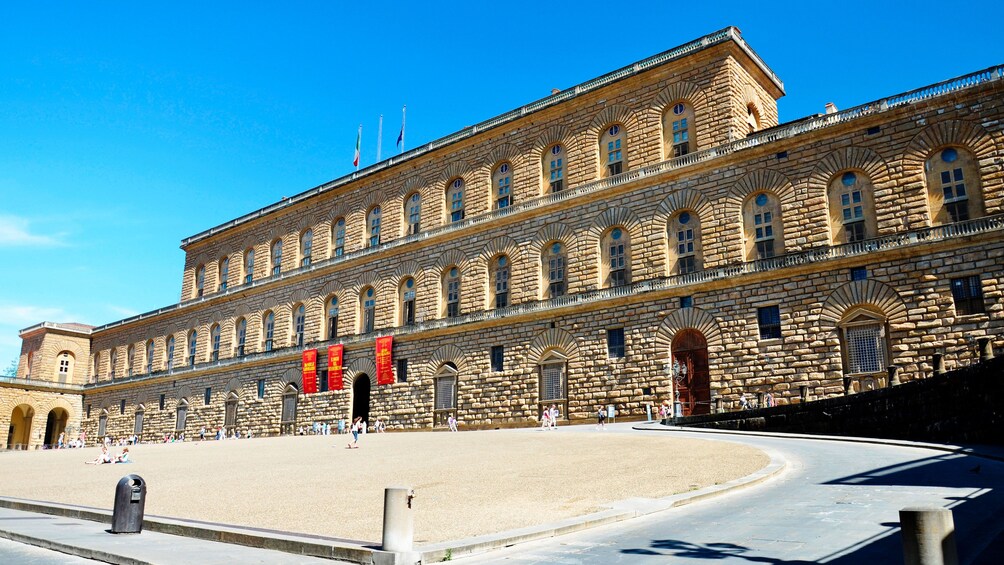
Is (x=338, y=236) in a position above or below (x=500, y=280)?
above

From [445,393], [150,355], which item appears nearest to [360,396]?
[445,393]

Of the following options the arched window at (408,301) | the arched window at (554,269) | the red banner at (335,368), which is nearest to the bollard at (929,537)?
the arched window at (554,269)

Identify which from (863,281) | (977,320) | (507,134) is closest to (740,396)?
(863,281)

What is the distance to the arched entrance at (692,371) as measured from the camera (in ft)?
87.1

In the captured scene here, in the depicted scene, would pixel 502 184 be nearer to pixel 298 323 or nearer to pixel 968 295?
pixel 298 323

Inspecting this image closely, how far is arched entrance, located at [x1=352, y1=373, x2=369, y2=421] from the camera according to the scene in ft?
126

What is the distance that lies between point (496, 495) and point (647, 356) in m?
17.6

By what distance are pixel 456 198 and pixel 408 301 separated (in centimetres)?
572

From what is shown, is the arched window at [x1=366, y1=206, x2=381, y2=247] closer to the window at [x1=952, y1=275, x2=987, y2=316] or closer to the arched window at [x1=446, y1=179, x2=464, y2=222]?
the arched window at [x1=446, y1=179, x2=464, y2=222]

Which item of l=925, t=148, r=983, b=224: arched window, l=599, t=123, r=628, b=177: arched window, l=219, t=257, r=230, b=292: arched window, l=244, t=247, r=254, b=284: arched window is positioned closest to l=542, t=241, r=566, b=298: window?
l=599, t=123, r=628, b=177: arched window

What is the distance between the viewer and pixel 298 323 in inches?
1695

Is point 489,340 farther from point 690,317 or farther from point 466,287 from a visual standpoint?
point 690,317

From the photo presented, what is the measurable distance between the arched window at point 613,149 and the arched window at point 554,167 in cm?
205

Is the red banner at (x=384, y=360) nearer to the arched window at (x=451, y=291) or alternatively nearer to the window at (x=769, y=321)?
the arched window at (x=451, y=291)
